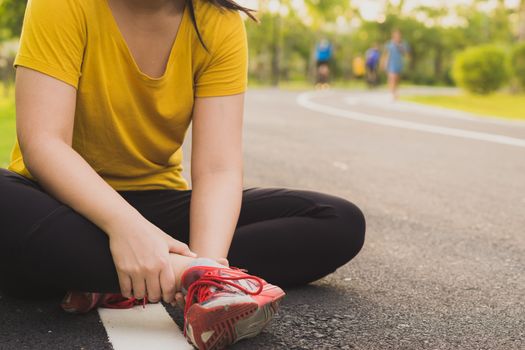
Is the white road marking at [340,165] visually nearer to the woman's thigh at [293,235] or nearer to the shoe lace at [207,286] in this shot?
the woman's thigh at [293,235]

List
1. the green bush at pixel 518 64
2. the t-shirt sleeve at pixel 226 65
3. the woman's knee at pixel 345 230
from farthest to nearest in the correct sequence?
the green bush at pixel 518 64, the woman's knee at pixel 345 230, the t-shirt sleeve at pixel 226 65

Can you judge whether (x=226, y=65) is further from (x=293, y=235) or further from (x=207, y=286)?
(x=207, y=286)

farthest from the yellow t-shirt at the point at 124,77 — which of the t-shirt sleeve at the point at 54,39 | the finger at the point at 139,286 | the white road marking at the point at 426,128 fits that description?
the white road marking at the point at 426,128

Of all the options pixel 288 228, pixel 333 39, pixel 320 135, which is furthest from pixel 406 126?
pixel 333 39

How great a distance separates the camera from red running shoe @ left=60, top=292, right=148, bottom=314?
2.33m

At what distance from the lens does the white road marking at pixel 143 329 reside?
210cm

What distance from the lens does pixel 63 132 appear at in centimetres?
224

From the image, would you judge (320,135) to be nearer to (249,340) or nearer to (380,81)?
(249,340)

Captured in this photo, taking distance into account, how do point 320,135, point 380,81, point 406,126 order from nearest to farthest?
point 320,135 < point 406,126 < point 380,81

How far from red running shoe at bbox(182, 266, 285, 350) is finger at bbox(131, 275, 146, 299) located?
114mm

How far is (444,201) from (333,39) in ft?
193

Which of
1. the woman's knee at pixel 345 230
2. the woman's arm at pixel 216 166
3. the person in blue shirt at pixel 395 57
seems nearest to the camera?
the woman's arm at pixel 216 166

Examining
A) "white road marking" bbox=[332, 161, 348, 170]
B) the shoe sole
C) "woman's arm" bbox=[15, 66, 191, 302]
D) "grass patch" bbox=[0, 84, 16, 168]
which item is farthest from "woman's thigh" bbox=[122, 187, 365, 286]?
"white road marking" bbox=[332, 161, 348, 170]

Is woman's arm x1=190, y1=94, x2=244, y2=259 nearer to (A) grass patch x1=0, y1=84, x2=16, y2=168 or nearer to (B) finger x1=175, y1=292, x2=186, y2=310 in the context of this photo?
(B) finger x1=175, y1=292, x2=186, y2=310
